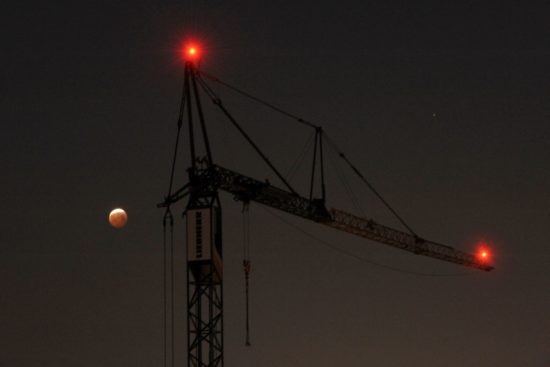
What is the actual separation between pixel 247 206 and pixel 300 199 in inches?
332

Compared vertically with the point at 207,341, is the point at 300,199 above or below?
above

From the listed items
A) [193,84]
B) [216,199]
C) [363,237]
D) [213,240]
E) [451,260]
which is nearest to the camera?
[213,240]

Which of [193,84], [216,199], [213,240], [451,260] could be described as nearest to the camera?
[213,240]

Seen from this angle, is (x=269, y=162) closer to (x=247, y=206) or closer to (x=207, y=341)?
(x=247, y=206)

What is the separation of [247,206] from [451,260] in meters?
46.7

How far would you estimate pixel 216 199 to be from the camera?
92.8 meters

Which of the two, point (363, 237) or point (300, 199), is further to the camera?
point (363, 237)

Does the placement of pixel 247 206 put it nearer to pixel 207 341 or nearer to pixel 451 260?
pixel 207 341

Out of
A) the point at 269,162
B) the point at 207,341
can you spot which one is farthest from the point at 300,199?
the point at 207,341

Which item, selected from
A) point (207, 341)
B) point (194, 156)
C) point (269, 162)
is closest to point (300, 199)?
point (269, 162)

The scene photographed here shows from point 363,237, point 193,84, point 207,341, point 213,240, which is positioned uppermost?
point 193,84

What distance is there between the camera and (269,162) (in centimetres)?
10050

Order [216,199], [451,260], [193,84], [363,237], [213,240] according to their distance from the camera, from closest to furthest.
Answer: [213,240] → [216,199] → [193,84] → [363,237] → [451,260]

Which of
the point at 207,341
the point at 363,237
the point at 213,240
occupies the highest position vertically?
the point at 363,237
